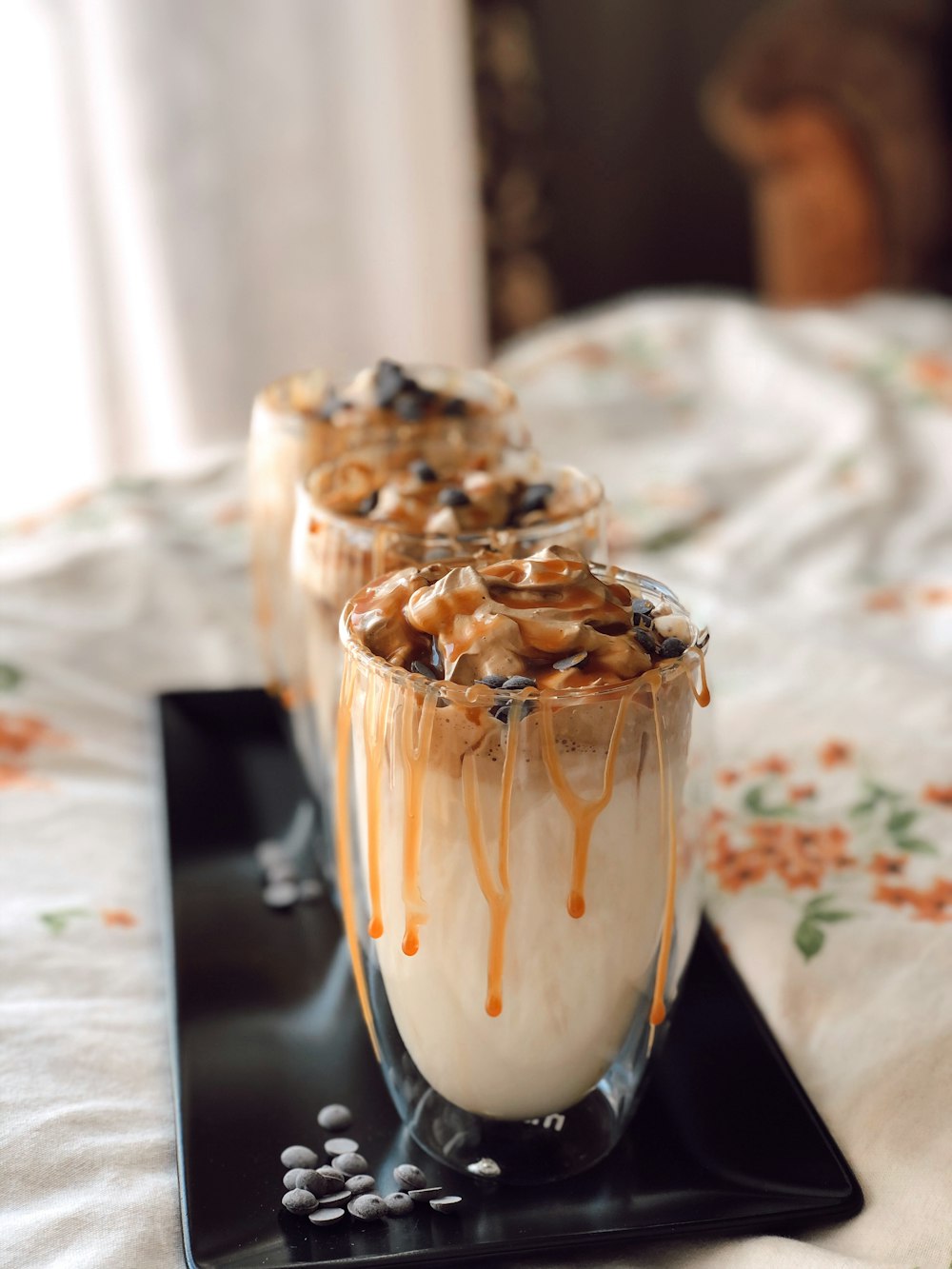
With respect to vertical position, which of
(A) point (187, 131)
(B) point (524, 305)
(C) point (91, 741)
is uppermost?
(A) point (187, 131)

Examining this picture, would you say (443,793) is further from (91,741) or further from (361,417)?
(91,741)

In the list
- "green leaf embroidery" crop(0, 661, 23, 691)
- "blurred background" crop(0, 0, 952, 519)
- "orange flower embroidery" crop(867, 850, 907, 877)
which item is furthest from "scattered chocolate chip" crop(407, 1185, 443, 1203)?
"blurred background" crop(0, 0, 952, 519)

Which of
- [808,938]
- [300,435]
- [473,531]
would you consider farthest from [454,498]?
[808,938]

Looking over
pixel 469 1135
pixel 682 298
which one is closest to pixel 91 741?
pixel 469 1135

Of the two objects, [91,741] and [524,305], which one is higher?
[91,741]

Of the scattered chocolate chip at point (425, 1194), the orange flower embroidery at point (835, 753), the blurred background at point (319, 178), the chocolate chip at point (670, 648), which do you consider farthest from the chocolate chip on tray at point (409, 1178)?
the blurred background at point (319, 178)

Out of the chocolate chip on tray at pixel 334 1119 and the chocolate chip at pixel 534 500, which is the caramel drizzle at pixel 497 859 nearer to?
the chocolate chip on tray at pixel 334 1119

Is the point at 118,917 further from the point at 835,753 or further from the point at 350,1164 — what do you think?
the point at 835,753
